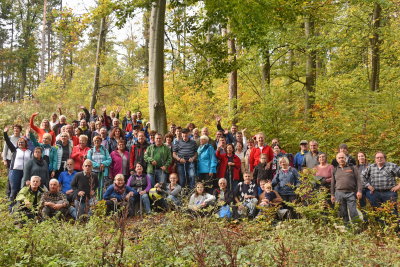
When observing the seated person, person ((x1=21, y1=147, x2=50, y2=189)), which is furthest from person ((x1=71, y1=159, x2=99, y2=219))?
the seated person

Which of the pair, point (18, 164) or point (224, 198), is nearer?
point (224, 198)

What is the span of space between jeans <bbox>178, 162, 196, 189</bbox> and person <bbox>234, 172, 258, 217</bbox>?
120cm

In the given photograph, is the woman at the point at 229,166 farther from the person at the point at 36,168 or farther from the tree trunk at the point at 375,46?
the tree trunk at the point at 375,46

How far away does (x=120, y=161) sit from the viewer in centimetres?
875

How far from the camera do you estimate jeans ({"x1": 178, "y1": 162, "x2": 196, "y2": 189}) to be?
8.91 meters

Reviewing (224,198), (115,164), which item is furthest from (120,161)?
(224,198)

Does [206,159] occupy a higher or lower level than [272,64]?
lower

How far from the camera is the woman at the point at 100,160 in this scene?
842 centimetres

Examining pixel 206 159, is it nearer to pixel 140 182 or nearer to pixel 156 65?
pixel 140 182

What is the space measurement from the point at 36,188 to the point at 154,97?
380 centimetres

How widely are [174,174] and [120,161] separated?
1350 mm

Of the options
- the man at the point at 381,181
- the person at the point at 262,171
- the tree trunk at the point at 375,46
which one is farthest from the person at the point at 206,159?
the tree trunk at the point at 375,46

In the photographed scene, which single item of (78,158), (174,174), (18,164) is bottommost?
(174,174)

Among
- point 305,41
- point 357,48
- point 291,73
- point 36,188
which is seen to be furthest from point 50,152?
point 357,48
